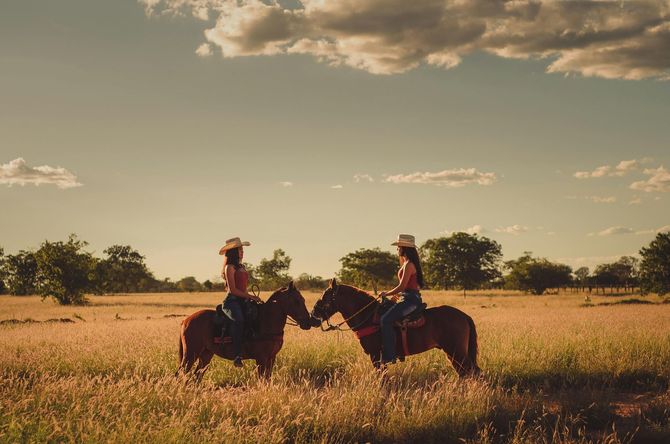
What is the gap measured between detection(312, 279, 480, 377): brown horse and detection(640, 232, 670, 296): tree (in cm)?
4776

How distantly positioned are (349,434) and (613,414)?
4.35 m

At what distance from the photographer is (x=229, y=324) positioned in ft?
29.9

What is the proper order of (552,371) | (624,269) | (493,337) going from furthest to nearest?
(624,269), (493,337), (552,371)

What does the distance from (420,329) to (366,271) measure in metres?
63.4

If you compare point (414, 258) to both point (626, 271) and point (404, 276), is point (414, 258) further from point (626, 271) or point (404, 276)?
point (626, 271)

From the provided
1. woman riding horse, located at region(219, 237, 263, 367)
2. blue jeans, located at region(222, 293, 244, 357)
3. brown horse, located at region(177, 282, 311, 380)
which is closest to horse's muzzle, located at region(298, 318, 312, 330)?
brown horse, located at region(177, 282, 311, 380)

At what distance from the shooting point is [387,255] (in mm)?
76438

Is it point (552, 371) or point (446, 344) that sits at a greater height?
point (446, 344)

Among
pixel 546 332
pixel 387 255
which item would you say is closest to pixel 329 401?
pixel 546 332

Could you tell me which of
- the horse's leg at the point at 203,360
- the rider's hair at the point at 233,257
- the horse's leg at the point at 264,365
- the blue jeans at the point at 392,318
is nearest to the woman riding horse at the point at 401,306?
the blue jeans at the point at 392,318

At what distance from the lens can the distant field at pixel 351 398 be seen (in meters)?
5.97

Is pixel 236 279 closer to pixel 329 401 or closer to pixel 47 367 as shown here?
pixel 329 401

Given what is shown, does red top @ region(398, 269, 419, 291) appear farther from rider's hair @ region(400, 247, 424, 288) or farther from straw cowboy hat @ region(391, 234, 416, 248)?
straw cowboy hat @ region(391, 234, 416, 248)

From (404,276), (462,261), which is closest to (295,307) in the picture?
(404,276)
